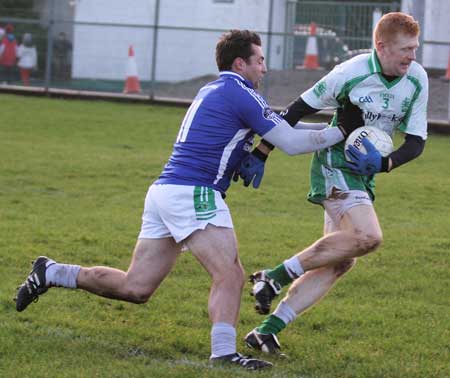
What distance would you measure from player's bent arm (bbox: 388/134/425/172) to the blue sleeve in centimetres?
72

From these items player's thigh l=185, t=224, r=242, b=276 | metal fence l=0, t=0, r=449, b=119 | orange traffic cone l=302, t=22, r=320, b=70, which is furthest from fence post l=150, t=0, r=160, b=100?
A: player's thigh l=185, t=224, r=242, b=276

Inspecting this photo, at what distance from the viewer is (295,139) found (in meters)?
5.68

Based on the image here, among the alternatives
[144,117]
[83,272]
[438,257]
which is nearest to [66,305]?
[83,272]

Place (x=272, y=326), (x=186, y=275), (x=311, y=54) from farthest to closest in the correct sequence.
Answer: (x=311, y=54) < (x=186, y=275) < (x=272, y=326)

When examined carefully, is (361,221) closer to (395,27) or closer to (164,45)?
(395,27)

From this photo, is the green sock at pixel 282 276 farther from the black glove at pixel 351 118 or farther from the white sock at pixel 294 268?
the black glove at pixel 351 118

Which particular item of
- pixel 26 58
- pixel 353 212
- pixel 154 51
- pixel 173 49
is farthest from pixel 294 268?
pixel 26 58

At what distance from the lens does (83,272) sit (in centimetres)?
603

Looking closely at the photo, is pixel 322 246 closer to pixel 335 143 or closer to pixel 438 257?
pixel 335 143

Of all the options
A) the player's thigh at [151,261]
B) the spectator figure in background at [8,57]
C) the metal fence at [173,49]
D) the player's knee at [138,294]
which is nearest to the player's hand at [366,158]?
the player's thigh at [151,261]

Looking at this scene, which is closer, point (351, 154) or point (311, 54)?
point (351, 154)

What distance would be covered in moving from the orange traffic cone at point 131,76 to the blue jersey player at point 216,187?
1762 centimetres

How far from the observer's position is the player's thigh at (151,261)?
576cm

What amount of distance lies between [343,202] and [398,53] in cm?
90
